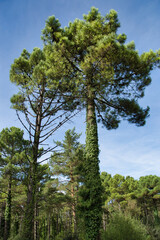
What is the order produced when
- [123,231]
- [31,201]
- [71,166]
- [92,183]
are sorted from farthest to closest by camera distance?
[71,166] < [92,183] < [123,231] < [31,201]

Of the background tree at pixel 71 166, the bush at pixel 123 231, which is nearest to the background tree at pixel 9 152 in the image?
the background tree at pixel 71 166

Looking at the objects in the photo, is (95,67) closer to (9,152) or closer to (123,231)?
(123,231)

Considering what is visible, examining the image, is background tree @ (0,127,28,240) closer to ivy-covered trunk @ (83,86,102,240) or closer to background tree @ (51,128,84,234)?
background tree @ (51,128,84,234)

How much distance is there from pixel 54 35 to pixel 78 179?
11.7 meters

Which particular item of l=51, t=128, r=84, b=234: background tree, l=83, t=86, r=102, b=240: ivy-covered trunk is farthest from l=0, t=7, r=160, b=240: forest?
l=51, t=128, r=84, b=234: background tree

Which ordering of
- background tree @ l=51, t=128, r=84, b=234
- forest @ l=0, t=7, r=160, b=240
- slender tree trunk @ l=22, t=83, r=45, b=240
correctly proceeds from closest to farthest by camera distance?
1. slender tree trunk @ l=22, t=83, r=45, b=240
2. forest @ l=0, t=7, r=160, b=240
3. background tree @ l=51, t=128, r=84, b=234

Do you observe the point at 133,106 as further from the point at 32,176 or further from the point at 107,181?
the point at 107,181

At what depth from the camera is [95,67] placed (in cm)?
834

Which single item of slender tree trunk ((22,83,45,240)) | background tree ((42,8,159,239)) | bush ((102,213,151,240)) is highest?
background tree ((42,8,159,239))

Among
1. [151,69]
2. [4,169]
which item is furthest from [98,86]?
[4,169]

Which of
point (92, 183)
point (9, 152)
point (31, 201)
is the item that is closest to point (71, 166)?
point (9, 152)

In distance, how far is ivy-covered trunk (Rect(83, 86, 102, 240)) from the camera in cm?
709

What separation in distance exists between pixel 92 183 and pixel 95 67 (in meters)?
5.66

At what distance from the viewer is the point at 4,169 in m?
14.3
